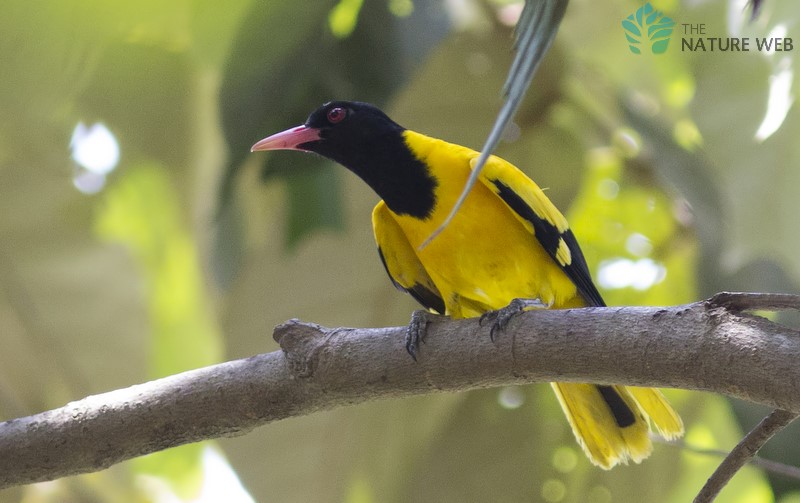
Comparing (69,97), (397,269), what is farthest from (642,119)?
(69,97)

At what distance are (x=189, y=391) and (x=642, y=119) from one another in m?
1.78

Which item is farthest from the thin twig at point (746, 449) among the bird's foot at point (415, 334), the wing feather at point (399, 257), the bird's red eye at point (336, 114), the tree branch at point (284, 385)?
Result: the bird's red eye at point (336, 114)

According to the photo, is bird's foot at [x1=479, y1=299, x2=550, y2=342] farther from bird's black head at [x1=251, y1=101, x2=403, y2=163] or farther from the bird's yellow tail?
bird's black head at [x1=251, y1=101, x2=403, y2=163]

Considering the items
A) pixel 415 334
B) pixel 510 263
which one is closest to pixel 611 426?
pixel 510 263

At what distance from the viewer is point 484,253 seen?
2283 mm

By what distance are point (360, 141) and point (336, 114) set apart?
107 mm

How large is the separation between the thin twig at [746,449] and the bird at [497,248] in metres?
0.74

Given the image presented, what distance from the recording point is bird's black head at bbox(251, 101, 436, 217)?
2.52 metres

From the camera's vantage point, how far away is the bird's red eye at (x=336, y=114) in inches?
102

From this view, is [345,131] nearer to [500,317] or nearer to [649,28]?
[649,28]

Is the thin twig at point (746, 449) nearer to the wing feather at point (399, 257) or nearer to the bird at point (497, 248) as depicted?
the bird at point (497, 248)

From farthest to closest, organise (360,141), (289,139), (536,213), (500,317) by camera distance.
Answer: (360,141) < (289,139) < (536,213) < (500,317)

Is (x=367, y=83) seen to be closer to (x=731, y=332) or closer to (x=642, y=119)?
(x=642, y=119)

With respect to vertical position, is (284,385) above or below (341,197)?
below
